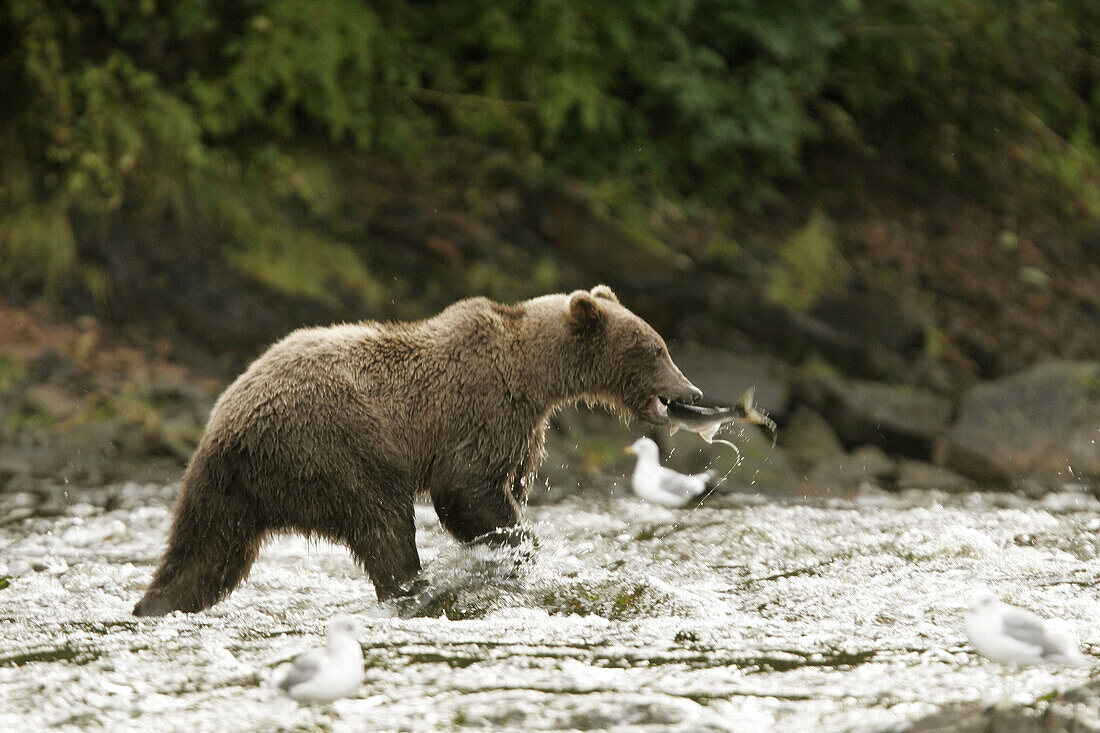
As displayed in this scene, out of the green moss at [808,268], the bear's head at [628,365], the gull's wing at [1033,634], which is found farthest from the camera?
the green moss at [808,268]

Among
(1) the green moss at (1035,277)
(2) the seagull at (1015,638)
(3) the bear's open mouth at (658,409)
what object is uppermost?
(3) the bear's open mouth at (658,409)

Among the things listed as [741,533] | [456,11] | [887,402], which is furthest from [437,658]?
[456,11]

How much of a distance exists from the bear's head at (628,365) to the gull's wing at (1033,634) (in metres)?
2.30

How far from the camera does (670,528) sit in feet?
24.4

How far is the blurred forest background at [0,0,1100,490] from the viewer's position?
1034cm

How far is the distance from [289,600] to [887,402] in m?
6.12

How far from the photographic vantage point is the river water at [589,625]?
13.8ft

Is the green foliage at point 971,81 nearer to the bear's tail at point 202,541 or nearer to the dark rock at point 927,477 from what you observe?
the dark rock at point 927,477

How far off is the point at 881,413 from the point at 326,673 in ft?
23.0

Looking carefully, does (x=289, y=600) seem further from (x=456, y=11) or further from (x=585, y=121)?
(x=456, y=11)

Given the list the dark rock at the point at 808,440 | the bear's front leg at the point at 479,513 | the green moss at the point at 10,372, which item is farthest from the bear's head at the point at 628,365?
the green moss at the point at 10,372

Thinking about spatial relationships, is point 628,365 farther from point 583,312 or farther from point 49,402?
point 49,402

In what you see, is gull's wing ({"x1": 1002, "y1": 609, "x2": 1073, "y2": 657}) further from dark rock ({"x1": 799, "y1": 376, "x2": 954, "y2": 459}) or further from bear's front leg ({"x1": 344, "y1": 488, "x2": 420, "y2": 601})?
dark rock ({"x1": 799, "y1": 376, "x2": 954, "y2": 459})

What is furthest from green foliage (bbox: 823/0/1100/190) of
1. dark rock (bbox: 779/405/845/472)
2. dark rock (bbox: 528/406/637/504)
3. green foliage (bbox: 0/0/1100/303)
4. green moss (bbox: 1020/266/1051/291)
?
dark rock (bbox: 528/406/637/504)
